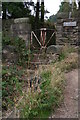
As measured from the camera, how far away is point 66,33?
32.9ft

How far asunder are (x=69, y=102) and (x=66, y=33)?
6.52 m

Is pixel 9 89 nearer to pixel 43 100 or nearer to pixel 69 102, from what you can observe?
pixel 43 100

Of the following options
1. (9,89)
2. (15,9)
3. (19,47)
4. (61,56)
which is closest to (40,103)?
(9,89)

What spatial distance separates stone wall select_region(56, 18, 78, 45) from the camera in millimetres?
9891

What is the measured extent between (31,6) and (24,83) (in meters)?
5.74

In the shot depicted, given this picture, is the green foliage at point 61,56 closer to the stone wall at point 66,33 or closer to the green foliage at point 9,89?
the green foliage at point 9,89

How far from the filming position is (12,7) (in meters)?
8.66

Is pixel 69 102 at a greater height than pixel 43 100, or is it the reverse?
pixel 43 100

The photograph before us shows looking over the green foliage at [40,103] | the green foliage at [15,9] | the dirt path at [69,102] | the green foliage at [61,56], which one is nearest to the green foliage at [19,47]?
the green foliage at [61,56]

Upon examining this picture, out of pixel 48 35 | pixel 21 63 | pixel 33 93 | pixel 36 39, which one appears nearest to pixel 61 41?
pixel 48 35

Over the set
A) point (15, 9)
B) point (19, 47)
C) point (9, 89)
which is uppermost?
point (15, 9)

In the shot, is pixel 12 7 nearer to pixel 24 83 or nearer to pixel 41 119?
pixel 24 83

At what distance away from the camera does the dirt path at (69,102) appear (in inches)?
134

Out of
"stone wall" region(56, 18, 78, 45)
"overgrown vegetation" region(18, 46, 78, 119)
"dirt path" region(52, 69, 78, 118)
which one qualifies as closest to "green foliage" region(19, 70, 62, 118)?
"overgrown vegetation" region(18, 46, 78, 119)
